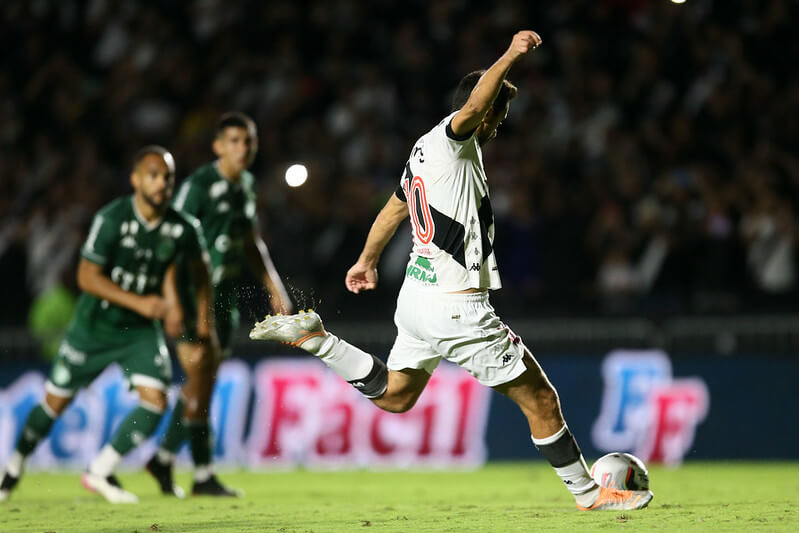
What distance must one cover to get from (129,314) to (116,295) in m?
0.43

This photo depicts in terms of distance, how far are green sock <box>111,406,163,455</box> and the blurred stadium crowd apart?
3.31 m

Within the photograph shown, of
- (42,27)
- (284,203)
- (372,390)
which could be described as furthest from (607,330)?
(42,27)

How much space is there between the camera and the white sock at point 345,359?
284 inches

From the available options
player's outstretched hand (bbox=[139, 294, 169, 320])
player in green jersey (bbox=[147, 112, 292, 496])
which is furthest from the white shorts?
player in green jersey (bbox=[147, 112, 292, 496])

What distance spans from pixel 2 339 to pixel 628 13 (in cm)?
884

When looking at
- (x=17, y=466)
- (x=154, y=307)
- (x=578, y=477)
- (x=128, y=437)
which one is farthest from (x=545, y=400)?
(x=17, y=466)

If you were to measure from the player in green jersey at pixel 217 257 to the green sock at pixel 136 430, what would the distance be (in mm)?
579

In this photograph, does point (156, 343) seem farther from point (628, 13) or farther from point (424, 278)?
point (628, 13)

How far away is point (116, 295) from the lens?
8.91 m

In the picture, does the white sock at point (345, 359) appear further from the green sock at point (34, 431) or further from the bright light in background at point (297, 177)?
the green sock at point (34, 431)

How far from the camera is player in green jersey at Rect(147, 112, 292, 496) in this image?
9617 mm

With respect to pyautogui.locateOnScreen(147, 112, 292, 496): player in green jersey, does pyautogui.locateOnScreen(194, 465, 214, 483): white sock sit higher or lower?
lower

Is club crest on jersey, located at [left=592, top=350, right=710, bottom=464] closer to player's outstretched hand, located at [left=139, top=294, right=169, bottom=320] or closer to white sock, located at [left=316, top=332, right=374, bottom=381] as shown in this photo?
player's outstretched hand, located at [left=139, top=294, right=169, bottom=320]

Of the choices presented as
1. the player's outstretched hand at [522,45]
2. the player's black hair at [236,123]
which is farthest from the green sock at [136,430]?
the player's outstretched hand at [522,45]
